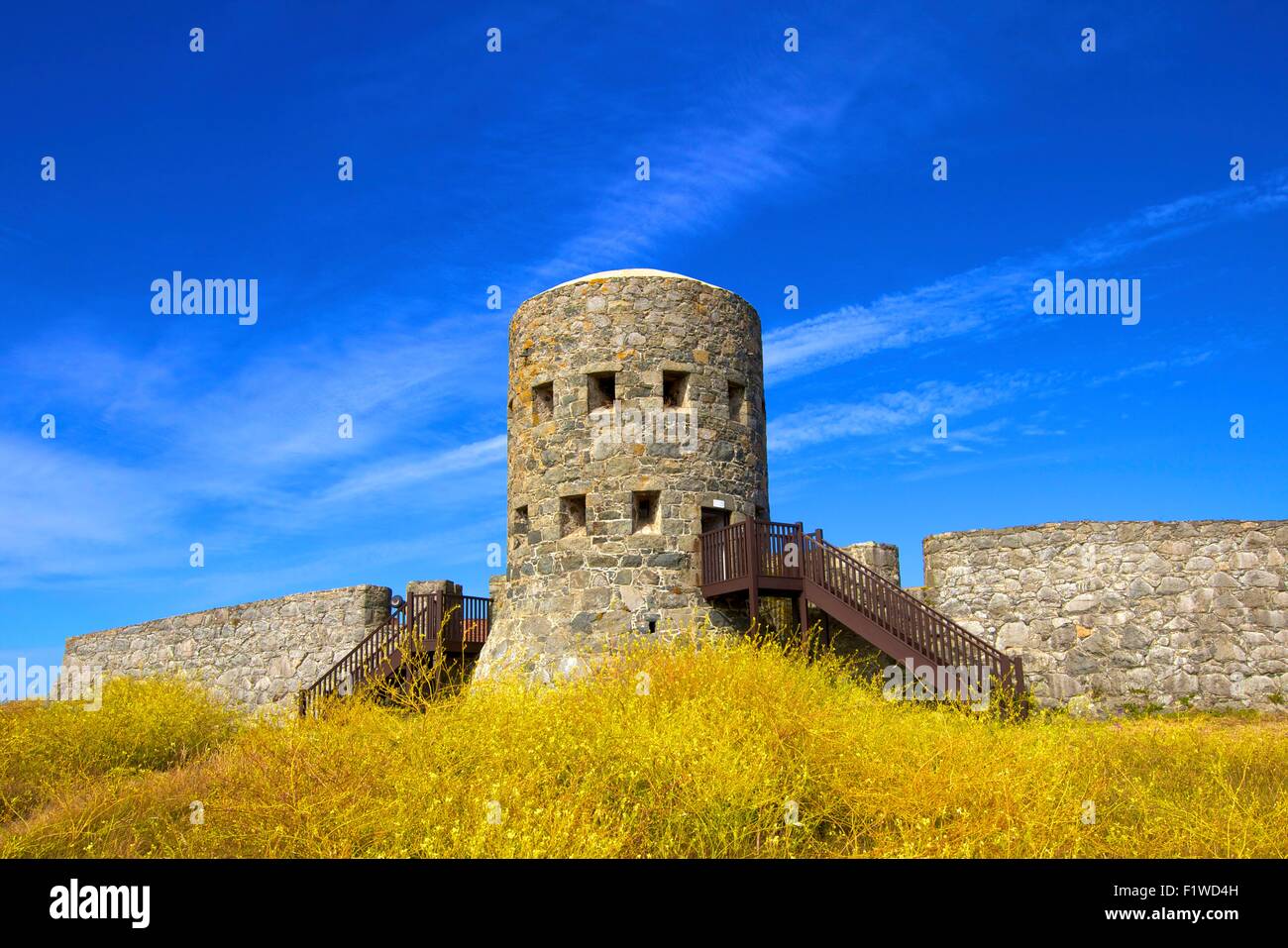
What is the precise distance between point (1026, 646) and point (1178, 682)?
2.28m

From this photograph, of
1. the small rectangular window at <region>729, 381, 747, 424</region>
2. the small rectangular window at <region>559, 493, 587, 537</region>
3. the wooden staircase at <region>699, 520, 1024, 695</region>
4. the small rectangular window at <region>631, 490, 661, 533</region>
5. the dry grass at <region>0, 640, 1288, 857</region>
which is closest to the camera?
the dry grass at <region>0, 640, 1288, 857</region>

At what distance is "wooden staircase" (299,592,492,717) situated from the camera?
60.0 feet

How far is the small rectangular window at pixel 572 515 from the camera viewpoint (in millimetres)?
16719

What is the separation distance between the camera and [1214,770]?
9.45 metres

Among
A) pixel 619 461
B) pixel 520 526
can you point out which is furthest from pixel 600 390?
pixel 520 526

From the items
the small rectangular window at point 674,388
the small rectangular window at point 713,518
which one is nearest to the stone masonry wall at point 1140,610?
the small rectangular window at point 713,518

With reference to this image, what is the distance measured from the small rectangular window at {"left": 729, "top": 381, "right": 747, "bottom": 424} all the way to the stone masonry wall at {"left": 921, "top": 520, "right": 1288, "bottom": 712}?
15.8 feet

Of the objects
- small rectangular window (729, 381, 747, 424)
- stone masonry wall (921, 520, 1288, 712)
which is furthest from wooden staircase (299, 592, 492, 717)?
stone masonry wall (921, 520, 1288, 712)

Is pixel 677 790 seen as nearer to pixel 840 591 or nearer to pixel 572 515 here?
pixel 840 591

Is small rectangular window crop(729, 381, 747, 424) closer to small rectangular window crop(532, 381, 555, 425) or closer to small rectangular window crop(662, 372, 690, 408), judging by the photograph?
small rectangular window crop(662, 372, 690, 408)

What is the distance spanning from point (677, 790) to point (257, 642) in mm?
18577

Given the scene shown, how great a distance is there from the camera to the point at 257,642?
23734mm

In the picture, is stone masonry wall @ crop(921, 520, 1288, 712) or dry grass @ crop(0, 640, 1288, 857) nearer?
dry grass @ crop(0, 640, 1288, 857)
